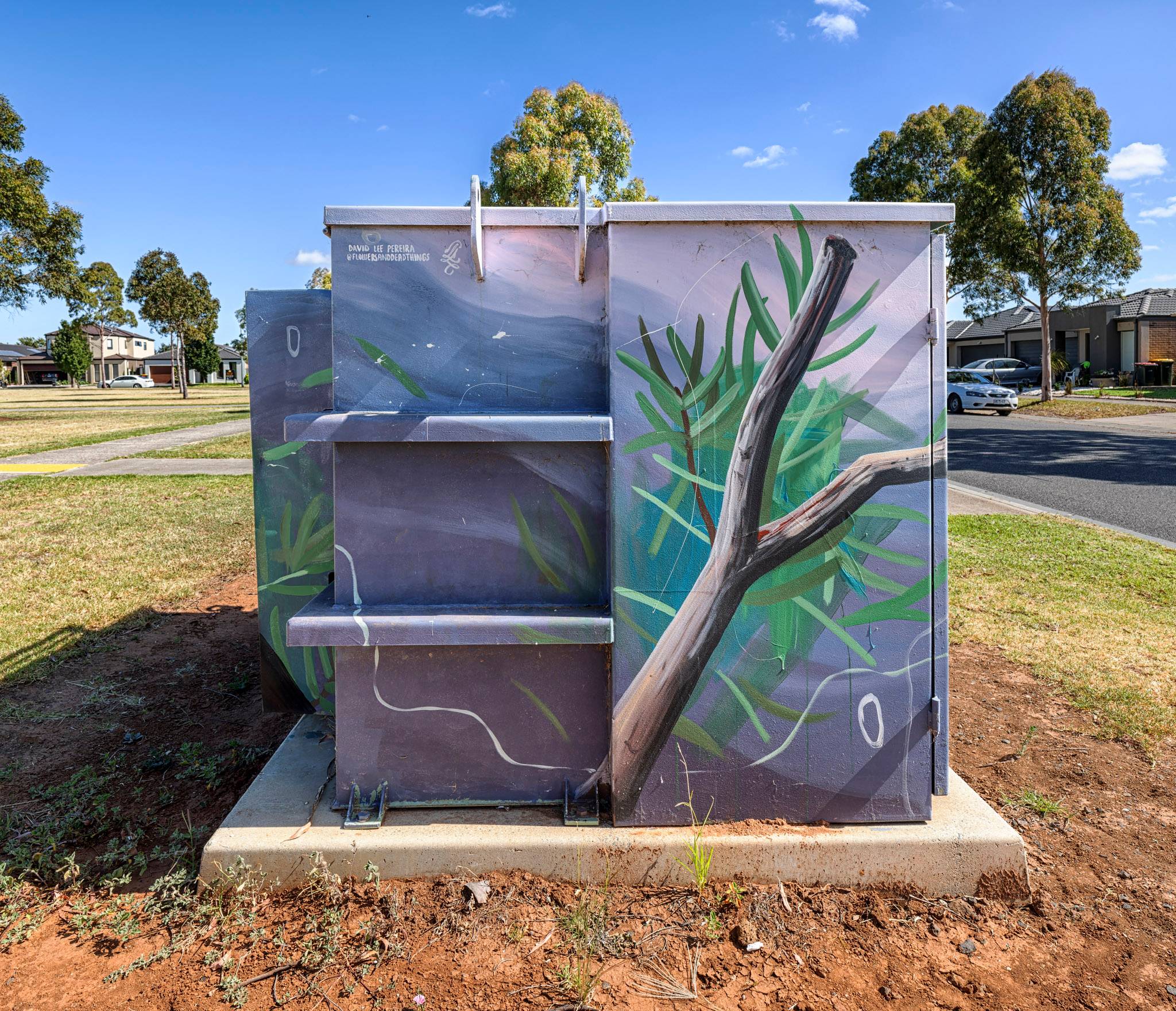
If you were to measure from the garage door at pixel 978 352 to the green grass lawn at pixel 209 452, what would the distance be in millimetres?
40862

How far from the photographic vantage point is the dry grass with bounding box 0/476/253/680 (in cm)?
584

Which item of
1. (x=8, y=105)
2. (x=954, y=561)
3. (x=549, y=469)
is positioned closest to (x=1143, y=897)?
(x=549, y=469)

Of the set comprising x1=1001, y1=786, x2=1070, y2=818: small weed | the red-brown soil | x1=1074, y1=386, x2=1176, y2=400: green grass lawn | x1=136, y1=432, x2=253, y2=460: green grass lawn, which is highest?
x1=1074, y1=386, x2=1176, y2=400: green grass lawn

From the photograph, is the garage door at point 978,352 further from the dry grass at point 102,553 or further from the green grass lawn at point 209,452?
the dry grass at point 102,553

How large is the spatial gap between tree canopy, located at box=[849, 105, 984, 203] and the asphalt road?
1542cm

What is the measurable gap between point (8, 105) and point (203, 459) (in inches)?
645

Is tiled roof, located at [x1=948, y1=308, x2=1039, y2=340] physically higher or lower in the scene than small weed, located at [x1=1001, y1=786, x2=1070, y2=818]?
higher

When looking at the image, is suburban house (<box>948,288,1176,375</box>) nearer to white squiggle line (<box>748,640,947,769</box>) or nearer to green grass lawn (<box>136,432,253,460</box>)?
green grass lawn (<box>136,432,253,460</box>)

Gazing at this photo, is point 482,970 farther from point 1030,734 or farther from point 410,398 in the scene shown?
point 1030,734

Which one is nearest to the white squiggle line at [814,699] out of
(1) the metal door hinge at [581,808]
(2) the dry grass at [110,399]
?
(1) the metal door hinge at [581,808]

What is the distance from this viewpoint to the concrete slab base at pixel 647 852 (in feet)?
9.38

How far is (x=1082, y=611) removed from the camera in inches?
238

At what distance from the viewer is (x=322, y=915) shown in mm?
2703

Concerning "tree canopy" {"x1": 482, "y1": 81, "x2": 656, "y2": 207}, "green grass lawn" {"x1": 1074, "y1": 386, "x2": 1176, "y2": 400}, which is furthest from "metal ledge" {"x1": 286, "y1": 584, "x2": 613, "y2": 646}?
"green grass lawn" {"x1": 1074, "y1": 386, "x2": 1176, "y2": 400}
